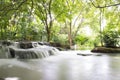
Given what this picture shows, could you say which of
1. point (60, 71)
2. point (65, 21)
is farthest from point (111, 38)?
point (60, 71)

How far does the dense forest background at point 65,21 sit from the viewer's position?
12211 millimetres

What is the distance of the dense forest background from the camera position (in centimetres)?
1221

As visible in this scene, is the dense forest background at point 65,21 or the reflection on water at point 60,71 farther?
the dense forest background at point 65,21

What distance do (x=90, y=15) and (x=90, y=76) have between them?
1332cm

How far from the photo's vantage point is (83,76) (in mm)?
4242

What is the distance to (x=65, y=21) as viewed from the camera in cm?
1650

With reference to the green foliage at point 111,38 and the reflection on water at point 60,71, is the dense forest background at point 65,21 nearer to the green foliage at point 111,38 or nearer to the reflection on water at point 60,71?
the green foliage at point 111,38

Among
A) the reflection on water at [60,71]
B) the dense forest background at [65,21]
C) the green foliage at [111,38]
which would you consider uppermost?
the dense forest background at [65,21]

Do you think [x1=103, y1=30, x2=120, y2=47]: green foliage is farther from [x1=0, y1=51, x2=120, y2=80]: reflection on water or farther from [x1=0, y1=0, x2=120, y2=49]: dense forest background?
[x1=0, y1=51, x2=120, y2=80]: reflection on water

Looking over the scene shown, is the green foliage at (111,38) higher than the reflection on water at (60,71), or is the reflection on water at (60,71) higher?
the green foliage at (111,38)

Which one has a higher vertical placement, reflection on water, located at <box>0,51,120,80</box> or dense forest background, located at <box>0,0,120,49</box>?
dense forest background, located at <box>0,0,120,49</box>

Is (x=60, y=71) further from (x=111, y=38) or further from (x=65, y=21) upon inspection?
(x=65, y=21)

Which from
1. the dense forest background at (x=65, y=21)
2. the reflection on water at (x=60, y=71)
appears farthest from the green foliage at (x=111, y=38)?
the reflection on water at (x=60, y=71)

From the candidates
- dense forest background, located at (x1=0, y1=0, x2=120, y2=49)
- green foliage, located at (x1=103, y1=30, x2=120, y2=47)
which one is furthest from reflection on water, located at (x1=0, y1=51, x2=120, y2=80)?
green foliage, located at (x1=103, y1=30, x2=120, y2=47)
